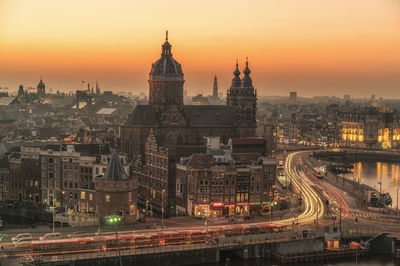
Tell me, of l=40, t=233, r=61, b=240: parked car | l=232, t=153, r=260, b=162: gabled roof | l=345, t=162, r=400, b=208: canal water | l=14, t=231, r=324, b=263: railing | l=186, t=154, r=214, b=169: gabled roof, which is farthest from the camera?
l=345, t=162, r=400, b=208: canal water

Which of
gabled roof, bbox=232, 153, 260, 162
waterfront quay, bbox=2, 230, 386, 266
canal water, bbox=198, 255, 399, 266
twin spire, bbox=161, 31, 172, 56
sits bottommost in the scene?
canal water, bbox=198, 255, 399, 266

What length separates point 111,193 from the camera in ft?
313

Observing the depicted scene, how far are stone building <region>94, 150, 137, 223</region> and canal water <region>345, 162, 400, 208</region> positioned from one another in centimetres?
5741

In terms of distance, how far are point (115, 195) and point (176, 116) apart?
3488 centimetres

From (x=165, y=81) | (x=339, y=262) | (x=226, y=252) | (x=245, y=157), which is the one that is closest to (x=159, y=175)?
(x=245, y=157)

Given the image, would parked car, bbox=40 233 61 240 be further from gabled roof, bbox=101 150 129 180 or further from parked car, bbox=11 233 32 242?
gabled roof, bbox=101 150 129 180

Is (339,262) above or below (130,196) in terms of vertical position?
Result: below

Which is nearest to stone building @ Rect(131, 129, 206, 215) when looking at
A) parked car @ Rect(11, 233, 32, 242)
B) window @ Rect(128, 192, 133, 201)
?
window @ Rect(128, 192, 133, 201)

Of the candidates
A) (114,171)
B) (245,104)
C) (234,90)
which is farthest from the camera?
(234,90)

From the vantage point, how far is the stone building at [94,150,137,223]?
312ft

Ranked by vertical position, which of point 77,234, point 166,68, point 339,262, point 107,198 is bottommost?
point 339,262

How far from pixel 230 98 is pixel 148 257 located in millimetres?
63668

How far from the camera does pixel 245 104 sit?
13538 centimetres

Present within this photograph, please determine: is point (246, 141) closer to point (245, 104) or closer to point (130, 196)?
point (245, 104)
